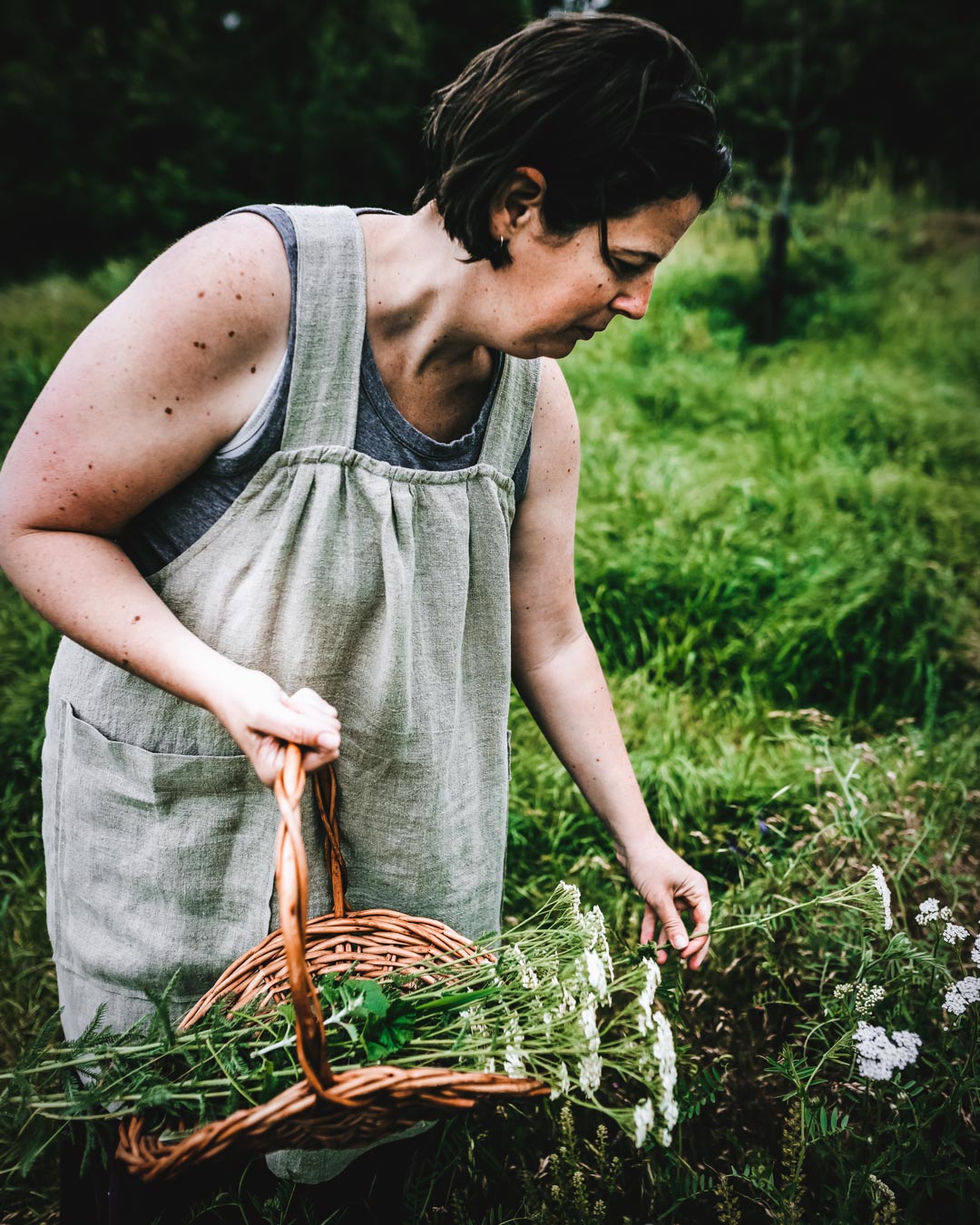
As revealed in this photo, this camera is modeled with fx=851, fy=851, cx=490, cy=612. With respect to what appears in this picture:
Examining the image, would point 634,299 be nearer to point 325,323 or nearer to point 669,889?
point 325,323

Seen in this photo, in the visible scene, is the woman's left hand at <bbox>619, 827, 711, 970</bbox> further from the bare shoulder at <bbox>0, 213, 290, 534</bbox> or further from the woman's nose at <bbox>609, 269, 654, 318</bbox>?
the bare shoulder at <bbox>0, 213, 290, 534</bbox>

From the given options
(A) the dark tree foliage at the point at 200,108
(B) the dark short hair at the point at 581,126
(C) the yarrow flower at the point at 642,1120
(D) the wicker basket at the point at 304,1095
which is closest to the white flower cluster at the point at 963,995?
(C) the yarrow flower at the point at 642,1120

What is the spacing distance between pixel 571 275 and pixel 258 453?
1.61ft

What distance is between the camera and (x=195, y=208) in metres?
10.3

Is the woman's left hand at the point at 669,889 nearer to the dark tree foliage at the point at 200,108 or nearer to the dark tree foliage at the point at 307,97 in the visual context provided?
the dark tree foliage at the point at 307,97

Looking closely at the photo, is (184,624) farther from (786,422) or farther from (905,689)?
(786,422)

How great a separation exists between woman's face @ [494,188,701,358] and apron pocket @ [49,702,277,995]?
2.48 ft

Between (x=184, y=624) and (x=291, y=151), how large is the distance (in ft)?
33.5

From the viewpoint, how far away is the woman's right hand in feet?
3.14

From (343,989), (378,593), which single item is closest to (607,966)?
(343,989)

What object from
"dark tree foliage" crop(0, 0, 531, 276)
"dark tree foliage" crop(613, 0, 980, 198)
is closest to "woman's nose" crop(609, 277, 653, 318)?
"dark tree foliage" crop(613, 0, 980, 198)

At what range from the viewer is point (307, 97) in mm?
10180

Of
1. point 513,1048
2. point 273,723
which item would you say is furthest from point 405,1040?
point 273,723

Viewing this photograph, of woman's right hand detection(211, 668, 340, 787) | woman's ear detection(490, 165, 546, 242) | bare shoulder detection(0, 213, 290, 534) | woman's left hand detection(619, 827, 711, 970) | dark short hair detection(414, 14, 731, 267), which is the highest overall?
dark short hair detection(414, 14, 731, 267)
